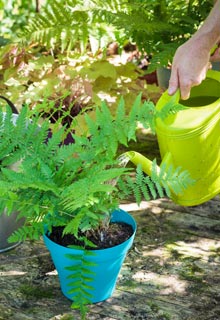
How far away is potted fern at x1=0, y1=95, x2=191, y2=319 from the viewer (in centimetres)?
180

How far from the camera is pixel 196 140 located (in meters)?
2.27

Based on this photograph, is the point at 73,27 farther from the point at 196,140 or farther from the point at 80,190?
the point at 80,190

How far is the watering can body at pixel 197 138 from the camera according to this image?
2240mm

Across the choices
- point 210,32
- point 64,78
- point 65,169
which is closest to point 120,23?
point 64,78

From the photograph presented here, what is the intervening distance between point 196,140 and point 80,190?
2.38 feet

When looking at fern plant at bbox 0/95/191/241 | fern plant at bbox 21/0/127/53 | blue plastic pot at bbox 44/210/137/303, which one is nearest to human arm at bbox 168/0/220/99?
fern plant at bbox 0/95/191/241

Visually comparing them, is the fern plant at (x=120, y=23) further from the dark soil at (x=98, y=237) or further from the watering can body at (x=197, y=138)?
the dark soil at (x=98, y=237)

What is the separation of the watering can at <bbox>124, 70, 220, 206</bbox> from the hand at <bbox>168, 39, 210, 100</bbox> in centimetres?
7

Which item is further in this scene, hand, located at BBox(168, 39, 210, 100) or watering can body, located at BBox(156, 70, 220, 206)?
watering can body, located at BBox(156, 70, 220, 206)

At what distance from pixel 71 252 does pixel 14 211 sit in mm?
464

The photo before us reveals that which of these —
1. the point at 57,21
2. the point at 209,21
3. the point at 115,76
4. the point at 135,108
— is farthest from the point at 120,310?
the point at 57,21

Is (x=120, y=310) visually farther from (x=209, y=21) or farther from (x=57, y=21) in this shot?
(x=57, y=21)

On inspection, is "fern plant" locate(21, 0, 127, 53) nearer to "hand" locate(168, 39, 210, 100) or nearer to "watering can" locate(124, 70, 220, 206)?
"watering can" locate(124, 70, 220, 206)

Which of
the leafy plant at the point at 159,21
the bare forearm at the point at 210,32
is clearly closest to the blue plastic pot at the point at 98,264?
the bare forearm at the point at 210,32
